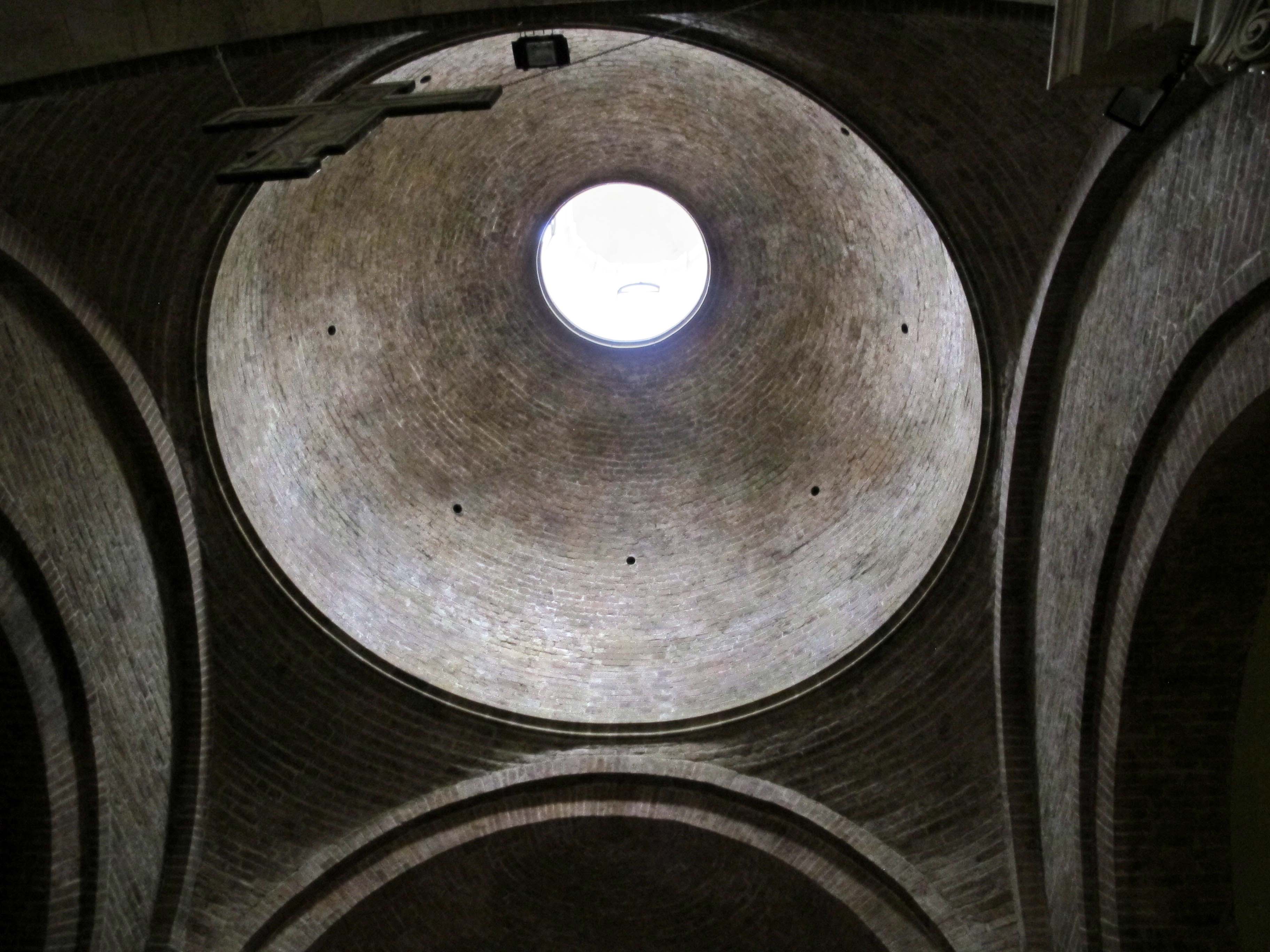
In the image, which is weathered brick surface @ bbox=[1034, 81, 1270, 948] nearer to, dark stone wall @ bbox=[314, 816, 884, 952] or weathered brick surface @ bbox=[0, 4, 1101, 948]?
weathered brick surface @ bbox=[0, 4, 1101, 948]

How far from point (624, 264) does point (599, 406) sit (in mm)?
2227

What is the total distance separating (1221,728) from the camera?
22.8 feet

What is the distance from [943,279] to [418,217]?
15.0 feet

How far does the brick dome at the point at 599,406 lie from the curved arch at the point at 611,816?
544 mm

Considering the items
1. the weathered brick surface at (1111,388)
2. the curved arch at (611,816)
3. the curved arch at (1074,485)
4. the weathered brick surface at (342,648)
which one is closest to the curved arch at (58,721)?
the weathered brick surface at (342,648)

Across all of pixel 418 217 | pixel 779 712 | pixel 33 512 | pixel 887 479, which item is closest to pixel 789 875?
pixel 779 712

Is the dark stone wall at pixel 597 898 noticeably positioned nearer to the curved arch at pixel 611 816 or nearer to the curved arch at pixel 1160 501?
the curved arch at pixel 611 816

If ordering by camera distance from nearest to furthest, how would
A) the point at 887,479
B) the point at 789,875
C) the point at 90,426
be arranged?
the point at 90,426 → the point at 789,875 → the point at 887,479

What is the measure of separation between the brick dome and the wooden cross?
273 centimetres

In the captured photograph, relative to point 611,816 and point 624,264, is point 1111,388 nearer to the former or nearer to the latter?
point 611,816

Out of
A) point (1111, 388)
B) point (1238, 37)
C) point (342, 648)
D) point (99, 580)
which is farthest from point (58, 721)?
point (1238, 37)

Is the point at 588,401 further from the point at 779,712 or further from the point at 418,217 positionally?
the point at 779,712

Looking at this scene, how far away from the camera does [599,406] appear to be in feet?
39.6

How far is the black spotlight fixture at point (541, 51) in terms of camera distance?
6227 millimetres
